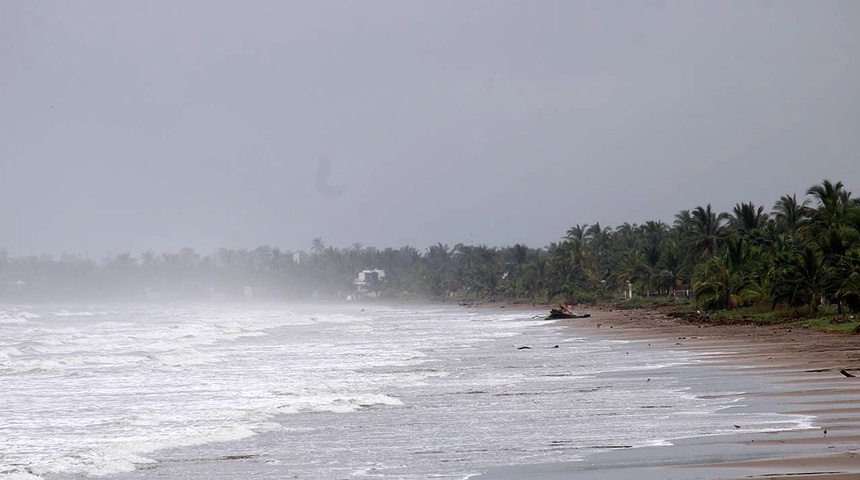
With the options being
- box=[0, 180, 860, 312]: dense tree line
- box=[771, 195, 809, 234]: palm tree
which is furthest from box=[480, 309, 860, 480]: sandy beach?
box=[771, 195, 809, 234]: palm tree

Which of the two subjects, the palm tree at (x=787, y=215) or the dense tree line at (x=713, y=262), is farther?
the palm tree at (x=787, y=215)

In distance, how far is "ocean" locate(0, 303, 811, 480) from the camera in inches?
433

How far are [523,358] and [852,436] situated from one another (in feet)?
Result: 55.9

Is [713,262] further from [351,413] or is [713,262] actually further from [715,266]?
[351,413]

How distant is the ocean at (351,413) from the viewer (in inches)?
433

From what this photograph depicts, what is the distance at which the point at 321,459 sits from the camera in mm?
11141

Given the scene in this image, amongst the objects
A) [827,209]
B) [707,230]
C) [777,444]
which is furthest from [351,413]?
[707,230]

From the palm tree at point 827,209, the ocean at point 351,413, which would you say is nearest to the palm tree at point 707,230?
the palm tree at point 827,209

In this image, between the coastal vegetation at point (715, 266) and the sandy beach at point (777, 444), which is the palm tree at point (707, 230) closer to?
the coastal vegetation at point (715, 266)

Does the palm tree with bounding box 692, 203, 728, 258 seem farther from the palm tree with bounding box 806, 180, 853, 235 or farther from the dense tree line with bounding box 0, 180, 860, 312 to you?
the palm tree with bounding box 806, 180, 853, 235

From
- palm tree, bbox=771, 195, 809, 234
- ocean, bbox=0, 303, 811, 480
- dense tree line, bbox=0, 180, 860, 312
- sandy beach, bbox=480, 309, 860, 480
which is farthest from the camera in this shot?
palm tree, bbox=771, 195, 809, 234

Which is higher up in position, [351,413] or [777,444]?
[777,444]

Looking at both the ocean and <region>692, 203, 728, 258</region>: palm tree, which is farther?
<region>692, 203, 728, 258</region>: palm tree

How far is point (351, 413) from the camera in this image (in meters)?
15.5
